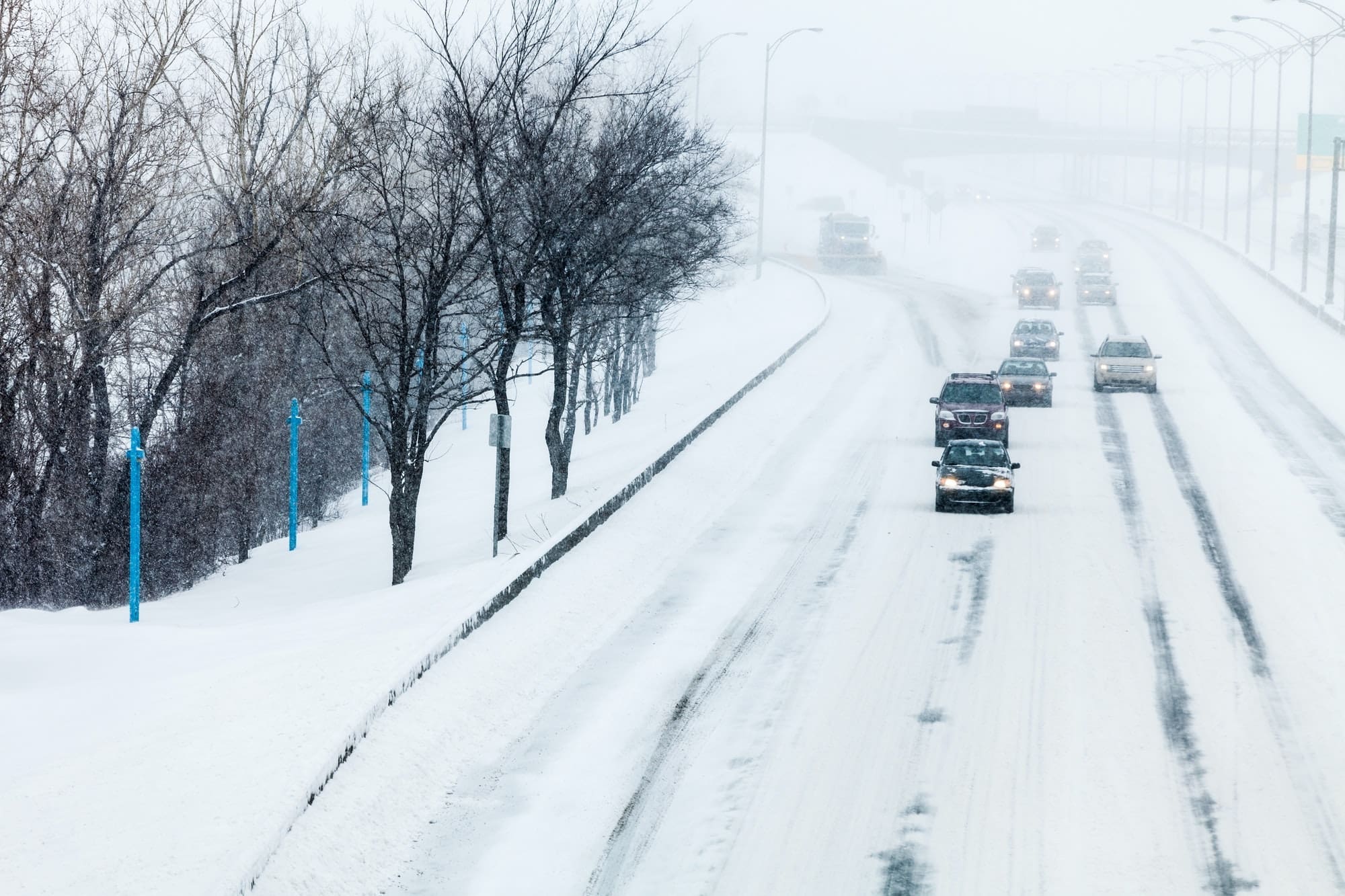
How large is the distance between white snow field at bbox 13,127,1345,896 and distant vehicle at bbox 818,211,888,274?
174 feet

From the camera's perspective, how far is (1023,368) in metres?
39.2

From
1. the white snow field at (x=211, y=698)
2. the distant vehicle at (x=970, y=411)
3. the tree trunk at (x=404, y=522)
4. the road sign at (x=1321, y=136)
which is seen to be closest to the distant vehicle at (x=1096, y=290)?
the distant vehicle at (x=970, y=411)

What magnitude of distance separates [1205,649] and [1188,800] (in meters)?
5.11

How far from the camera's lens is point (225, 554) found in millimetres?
27141

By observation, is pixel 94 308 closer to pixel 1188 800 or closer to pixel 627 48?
pixel 627 48

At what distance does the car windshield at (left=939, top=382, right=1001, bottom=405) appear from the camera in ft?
106

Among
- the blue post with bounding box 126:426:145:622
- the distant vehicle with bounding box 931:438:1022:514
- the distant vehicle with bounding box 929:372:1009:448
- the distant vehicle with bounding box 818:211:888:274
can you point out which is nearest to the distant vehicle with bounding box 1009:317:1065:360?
the distant vehicle with bounding box 929:372:1009:448

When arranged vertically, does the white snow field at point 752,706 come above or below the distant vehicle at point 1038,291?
below

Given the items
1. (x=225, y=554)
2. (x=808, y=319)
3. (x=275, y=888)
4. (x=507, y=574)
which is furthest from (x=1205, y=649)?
(x=808, y=319)

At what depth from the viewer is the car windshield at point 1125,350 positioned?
41.4 metres

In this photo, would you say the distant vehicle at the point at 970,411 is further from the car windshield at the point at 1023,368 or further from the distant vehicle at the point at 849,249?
the distant vehicle at the point at 849,249

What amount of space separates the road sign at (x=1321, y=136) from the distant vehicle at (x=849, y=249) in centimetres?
3066

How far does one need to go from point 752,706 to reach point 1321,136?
9989cm

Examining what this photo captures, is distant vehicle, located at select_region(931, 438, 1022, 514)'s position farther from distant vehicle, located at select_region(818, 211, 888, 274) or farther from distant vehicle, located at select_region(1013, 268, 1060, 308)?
distant vehicle, located at select_region(818, 211, 888, 274)
